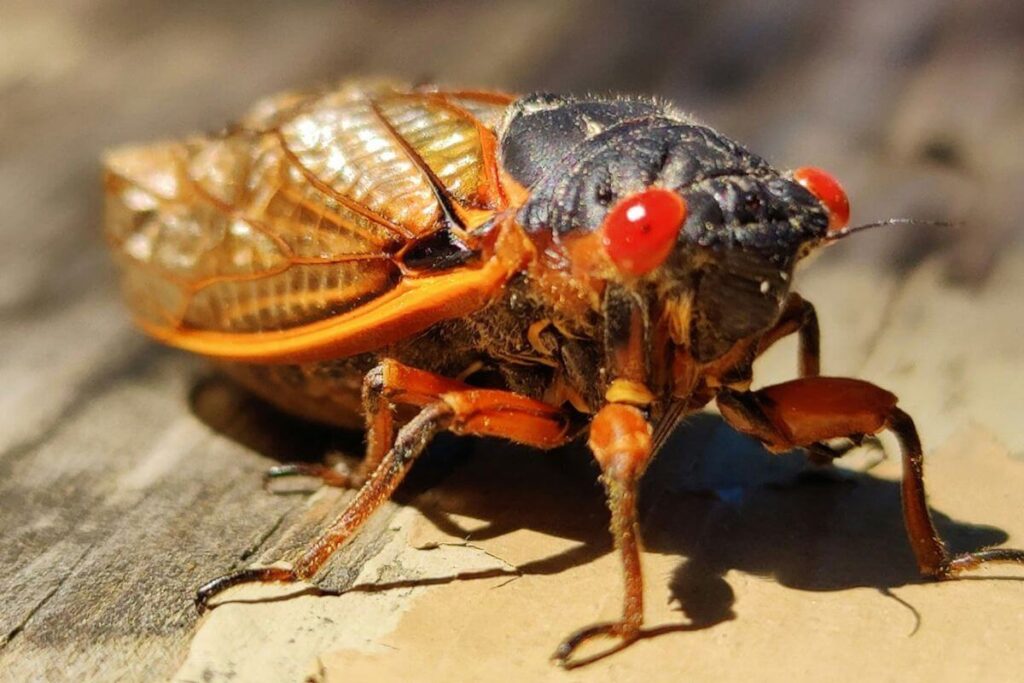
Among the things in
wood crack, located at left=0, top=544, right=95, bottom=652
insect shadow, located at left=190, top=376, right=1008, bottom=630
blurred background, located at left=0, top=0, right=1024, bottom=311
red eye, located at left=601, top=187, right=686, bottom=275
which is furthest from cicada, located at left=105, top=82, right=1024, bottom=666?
blurred background, located at left=0, top=0, right=1024, bottom=311

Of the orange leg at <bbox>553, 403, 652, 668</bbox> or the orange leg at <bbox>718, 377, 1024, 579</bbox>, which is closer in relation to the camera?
the orange leg at <bbox>553, 403, 652, 668</bbox>

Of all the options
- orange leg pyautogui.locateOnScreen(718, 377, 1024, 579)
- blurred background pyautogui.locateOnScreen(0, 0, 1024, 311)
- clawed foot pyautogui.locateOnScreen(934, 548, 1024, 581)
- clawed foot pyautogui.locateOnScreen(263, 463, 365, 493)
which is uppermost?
blurred background pyautogui.locateOnScreen(0, 0, 1024, 311)

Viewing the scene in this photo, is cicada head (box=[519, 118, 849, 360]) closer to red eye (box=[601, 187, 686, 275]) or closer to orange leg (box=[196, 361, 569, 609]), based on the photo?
red eye (box=[601, 187, 686, 275])

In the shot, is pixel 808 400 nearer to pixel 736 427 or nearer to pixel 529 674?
pixel 736 427

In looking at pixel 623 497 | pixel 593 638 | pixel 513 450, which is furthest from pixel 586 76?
pixel 593 638

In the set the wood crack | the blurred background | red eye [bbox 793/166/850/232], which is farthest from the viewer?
the blurred background

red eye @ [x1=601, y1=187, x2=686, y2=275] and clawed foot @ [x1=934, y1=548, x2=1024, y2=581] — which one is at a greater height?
red eye @ [x1=601, y1=187, x2=686, y2=275]
